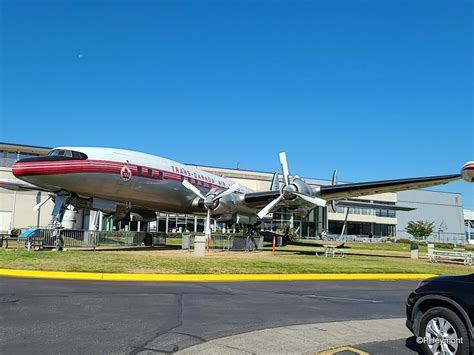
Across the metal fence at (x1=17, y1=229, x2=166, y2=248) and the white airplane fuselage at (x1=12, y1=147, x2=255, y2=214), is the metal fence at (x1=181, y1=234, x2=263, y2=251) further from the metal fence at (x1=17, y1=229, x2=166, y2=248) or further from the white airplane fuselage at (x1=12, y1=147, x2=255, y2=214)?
the metal fence at (x1=17, y1=229, x2=166, y2=248)

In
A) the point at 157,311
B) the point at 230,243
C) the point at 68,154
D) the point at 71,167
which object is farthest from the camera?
the point at 230,243

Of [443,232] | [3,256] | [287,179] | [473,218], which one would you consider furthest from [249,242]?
[473,218]

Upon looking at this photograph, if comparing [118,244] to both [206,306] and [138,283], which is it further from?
[206,306]

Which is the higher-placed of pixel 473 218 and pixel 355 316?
pixel 473 218

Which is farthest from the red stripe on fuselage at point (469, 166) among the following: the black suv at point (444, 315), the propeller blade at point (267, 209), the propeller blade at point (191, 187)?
the propeller blade at point (191, 187)

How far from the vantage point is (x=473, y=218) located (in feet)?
409

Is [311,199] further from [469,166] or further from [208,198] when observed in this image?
[469,166]

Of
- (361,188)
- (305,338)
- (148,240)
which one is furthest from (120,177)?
(305,338)

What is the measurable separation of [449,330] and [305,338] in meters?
1.98

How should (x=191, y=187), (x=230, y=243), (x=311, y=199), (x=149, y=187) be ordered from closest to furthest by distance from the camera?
(x=149, y=187)
(x=311, y=199)
(x=191, y=187)
(x=230, y=243)

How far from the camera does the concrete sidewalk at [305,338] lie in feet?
19.2

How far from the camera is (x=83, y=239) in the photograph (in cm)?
2545

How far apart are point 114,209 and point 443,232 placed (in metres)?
94.1

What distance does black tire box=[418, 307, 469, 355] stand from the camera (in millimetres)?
5117
